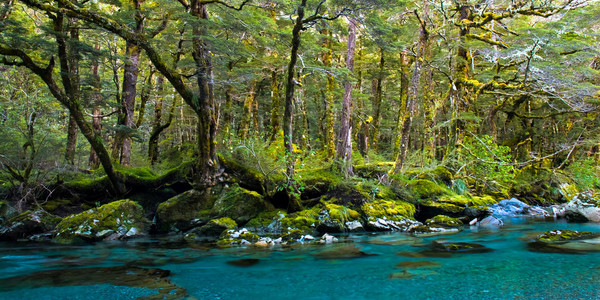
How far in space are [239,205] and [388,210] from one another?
14.1ft

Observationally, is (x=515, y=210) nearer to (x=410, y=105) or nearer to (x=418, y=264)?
(x=410, y=105)

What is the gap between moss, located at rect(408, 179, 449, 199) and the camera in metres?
10.9

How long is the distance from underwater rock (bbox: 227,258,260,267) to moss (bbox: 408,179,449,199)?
7.18m

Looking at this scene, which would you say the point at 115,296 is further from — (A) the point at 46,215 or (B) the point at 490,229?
(B) the point at 490,229

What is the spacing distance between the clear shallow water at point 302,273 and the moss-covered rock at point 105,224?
0.82 meters

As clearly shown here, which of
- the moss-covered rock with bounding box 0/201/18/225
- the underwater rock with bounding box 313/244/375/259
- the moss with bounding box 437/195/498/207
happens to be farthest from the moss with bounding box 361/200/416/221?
the moss-covered rock with bounding box 0/201/18/225

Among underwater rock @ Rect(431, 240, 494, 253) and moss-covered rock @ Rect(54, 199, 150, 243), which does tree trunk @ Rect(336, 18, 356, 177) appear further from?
moss-covered rock @ Rect(54, 199, 150, 243)

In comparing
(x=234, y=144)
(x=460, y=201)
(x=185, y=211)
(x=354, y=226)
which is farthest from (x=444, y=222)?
(x=185, y=211)

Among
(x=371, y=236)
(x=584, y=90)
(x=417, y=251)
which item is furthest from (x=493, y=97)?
(x=417, y=251)

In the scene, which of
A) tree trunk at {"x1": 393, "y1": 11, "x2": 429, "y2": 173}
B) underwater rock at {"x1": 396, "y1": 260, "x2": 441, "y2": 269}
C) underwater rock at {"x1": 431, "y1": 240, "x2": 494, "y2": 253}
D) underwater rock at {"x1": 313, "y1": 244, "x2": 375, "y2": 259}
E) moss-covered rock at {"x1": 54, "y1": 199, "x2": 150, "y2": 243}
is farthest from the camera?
tree trunk at {"x1": 393, "y1": 11, "x2": 429, "y2": 173}

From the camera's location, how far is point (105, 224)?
7.98 metres

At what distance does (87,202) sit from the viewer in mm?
9961

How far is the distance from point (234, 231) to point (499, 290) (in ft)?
18.6

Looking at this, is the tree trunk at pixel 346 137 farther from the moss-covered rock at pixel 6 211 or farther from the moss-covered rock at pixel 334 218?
the moss-covered rock at pixel 6 211
